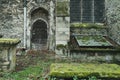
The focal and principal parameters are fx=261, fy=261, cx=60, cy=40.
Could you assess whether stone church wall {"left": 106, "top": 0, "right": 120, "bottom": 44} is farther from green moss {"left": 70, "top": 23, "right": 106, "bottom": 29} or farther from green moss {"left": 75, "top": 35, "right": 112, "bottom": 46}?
green moss {"left": 75, "top": 35, "right": 112, "bottom": 46}

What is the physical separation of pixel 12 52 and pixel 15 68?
839mm

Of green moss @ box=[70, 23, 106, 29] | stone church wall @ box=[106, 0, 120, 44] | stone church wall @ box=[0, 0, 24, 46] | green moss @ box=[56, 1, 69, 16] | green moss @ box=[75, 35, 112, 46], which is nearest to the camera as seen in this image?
green moss @ box=[75, 35, 112, 46]

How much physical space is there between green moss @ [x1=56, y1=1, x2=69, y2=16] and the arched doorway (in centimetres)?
270

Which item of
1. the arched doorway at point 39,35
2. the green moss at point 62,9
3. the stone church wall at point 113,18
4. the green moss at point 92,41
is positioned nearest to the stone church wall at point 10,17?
the arched doorway at point 39,35

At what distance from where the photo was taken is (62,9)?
12.5 meters

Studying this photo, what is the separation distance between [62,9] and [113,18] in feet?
8.95

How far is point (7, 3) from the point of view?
14.8 meters

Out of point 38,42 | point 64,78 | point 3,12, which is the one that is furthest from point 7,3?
point 64,78

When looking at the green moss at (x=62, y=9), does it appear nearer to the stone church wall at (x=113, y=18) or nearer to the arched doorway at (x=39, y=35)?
the stone church wall at (x=113, y=18)

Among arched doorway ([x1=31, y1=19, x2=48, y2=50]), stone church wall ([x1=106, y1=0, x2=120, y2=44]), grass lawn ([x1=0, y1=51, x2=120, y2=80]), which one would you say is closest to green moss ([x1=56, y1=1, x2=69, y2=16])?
grass lawn ([x1=0, y1=51, x2=120, y2=80])

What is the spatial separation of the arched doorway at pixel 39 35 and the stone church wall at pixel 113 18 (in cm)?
367

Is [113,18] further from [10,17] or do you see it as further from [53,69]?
[53,69]

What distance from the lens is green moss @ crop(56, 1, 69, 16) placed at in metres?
12.4

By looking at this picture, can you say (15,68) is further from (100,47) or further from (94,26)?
(94,26)
